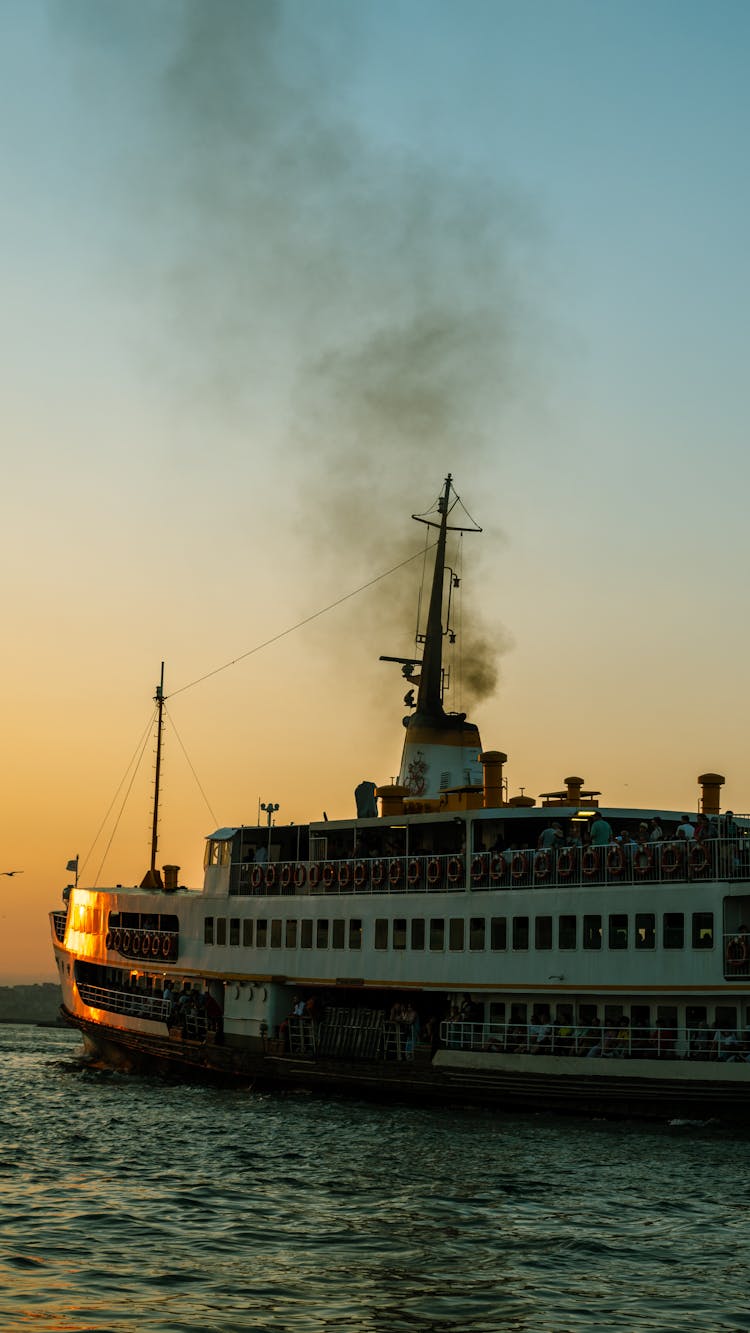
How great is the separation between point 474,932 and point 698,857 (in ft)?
25.9

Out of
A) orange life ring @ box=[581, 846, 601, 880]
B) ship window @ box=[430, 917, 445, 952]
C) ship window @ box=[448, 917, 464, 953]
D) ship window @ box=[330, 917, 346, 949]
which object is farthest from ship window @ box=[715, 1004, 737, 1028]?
ship window @ box=[330, 917, 346, 949]

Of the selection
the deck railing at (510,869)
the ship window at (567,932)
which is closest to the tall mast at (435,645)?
the deck railing at (510,869)

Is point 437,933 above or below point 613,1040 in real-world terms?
above

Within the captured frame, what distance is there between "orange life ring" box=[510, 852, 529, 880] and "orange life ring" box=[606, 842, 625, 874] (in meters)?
2.95

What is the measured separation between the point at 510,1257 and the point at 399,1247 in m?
1.66

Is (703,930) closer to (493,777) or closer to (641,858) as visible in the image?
(641,858)

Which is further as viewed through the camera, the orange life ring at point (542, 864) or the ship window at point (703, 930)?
the orange life ring at point (542, 864)

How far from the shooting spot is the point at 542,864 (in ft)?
127

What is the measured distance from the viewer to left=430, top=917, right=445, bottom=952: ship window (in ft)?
135

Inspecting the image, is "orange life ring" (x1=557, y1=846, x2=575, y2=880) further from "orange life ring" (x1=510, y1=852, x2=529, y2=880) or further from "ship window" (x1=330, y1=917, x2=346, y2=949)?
"ship window" (x1=330, y1=917, x2=346, y2=949)

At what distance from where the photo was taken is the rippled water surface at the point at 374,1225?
18.7 metres

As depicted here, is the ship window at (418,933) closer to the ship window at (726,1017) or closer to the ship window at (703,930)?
the ship window at (703,930)

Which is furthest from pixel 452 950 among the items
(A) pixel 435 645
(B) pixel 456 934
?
(A) pixel 435 645

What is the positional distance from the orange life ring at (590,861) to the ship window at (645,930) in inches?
70.8
